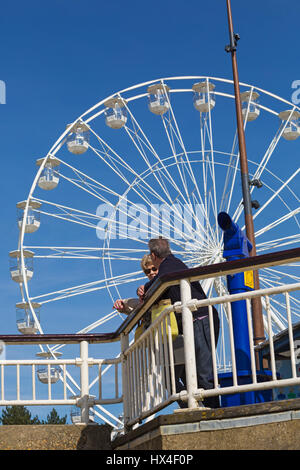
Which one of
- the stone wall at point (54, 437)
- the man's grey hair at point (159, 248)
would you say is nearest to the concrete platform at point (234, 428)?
the stone wall at point (54, 437)

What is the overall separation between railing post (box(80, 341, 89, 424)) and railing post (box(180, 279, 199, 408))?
1.73 metres

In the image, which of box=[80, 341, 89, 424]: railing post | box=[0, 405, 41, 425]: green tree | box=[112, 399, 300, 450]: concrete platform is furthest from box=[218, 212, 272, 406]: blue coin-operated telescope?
box=[0, 405, 41, 425]: green tree

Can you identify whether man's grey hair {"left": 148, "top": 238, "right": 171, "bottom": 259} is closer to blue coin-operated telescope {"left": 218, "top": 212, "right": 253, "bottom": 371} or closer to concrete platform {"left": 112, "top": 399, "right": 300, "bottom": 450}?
blue coin-operated telescope {"left": 218, "top": 212, "right": 253, "bottom": 371}

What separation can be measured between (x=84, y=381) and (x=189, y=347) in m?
1.88

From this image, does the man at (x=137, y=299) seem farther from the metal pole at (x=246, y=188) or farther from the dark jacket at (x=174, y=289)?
the metal pole at (x=246, y=188)

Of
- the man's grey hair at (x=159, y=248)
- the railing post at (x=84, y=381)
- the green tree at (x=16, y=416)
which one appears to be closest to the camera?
the man's grey hair at (x=159, y=248)

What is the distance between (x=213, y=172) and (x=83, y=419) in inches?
583

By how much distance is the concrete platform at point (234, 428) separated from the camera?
388 cm

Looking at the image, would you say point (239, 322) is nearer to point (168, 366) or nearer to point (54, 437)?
point (168, 366)

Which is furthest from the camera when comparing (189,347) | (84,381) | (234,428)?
(84,381)

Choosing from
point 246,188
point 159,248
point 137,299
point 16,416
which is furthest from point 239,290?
point 16,416

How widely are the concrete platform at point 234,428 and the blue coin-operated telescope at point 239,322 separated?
3.13 feet

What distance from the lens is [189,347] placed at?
173 inches
